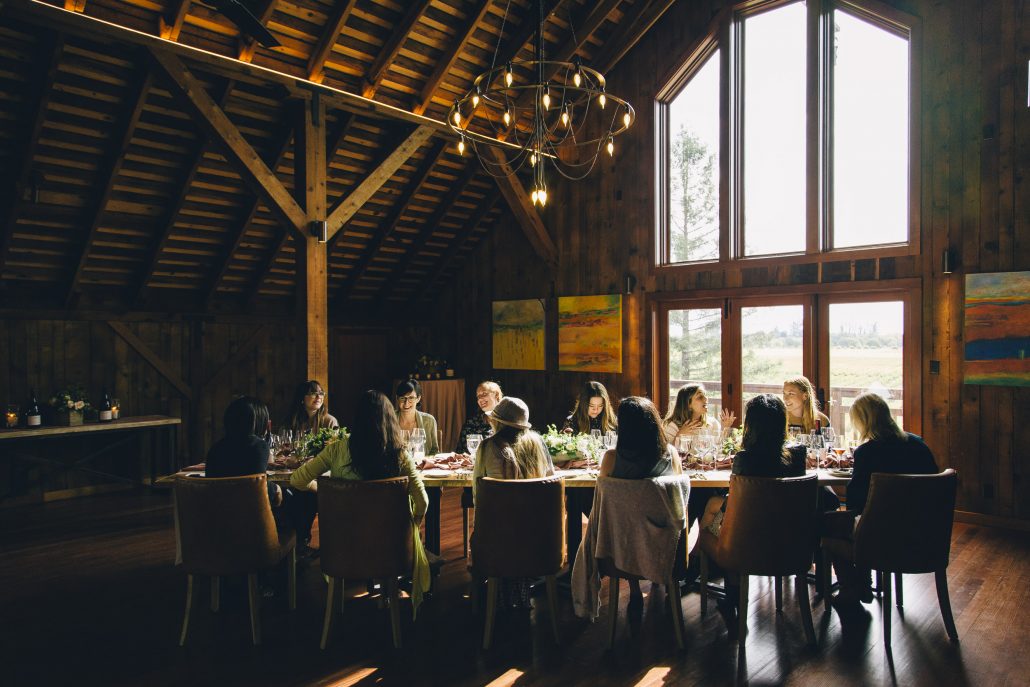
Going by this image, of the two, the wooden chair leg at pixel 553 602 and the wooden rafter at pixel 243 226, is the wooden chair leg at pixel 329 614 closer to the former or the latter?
the wooden chair leg at pixel 553 602

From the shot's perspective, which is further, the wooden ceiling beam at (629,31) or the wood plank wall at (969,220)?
the wooden ceiling beam at (629,31)

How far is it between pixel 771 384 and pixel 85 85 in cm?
712

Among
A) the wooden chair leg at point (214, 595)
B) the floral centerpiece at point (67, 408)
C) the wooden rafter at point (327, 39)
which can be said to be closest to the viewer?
the wooden chair leg at point (214, 595)

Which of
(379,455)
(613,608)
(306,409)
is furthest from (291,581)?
(613,608)

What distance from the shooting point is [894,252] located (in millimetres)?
6480

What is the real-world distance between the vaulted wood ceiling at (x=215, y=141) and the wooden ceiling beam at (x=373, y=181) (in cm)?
2

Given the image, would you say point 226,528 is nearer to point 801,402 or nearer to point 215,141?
point 215,141

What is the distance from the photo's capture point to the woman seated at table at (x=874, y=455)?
3762mm

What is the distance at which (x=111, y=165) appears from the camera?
638 cm

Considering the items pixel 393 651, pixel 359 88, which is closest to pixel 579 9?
pixel 359 88

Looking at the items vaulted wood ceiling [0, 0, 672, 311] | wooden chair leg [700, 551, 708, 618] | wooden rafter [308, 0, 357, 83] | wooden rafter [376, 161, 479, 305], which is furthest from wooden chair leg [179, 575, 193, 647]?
wooden rafter [376, 161, 479, 305]

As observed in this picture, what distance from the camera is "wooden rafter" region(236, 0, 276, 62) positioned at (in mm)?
5707

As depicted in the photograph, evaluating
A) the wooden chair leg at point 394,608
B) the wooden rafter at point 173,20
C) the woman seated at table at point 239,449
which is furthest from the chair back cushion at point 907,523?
the wooden rafter at point 173,20

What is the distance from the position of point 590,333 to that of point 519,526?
5.49 metres
